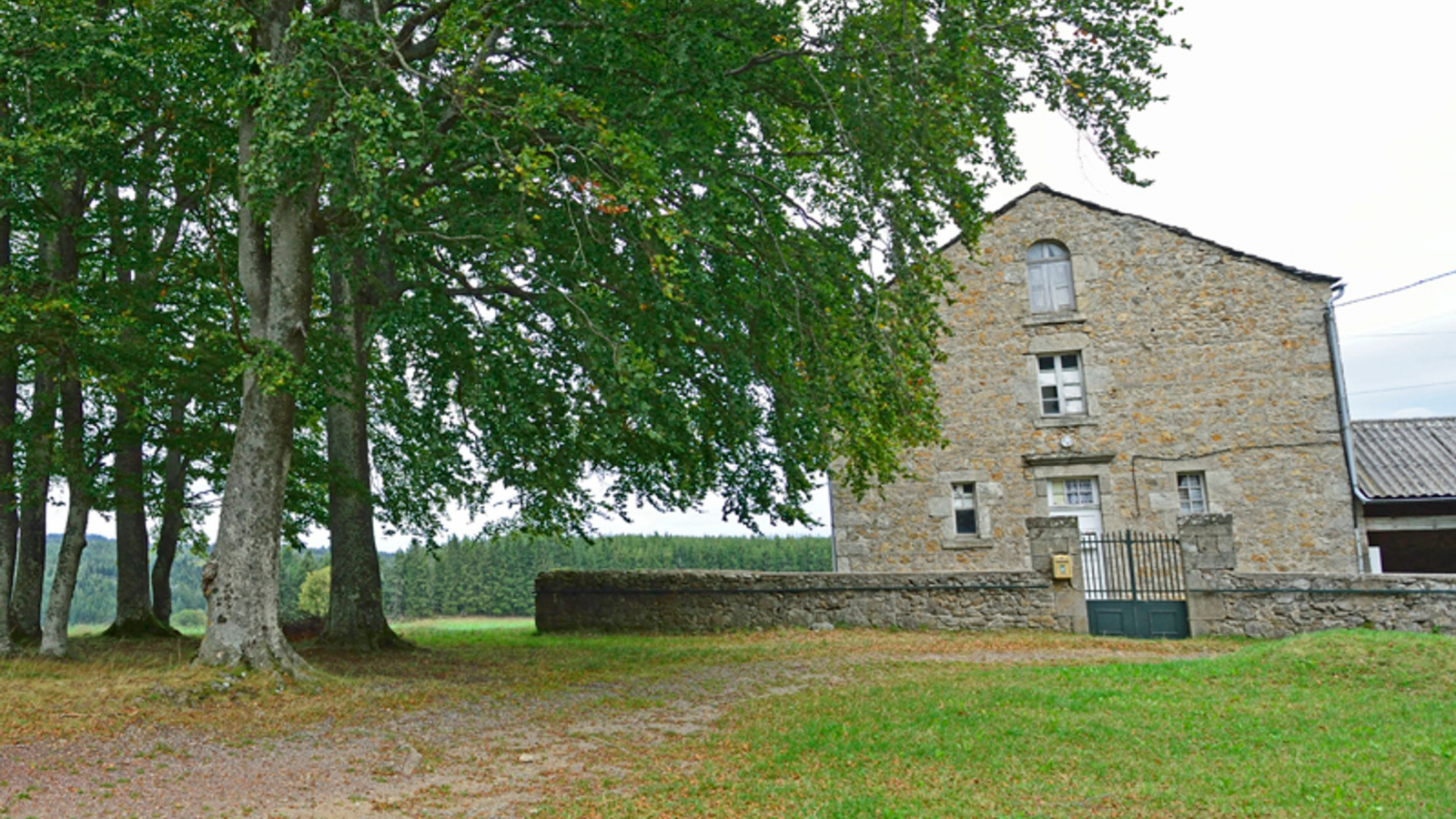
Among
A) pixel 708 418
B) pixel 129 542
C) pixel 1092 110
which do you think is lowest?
pixel 129 542

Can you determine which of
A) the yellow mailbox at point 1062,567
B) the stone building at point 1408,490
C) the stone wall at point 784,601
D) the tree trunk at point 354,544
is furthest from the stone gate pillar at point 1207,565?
the tree trunk at point 354,544

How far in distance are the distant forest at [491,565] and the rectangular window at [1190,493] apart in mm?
18015

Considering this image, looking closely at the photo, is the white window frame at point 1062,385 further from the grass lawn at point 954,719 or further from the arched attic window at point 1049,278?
the grass lawn at point 954,719

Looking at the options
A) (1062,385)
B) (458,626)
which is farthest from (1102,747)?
(458,626)

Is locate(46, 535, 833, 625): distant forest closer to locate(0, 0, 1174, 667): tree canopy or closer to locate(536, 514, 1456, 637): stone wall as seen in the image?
locate(536, 514, 1456, 637): stone wall

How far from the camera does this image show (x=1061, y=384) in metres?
19.6

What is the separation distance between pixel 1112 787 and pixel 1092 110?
7294 millimetres

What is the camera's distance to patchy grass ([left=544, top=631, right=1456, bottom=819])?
539 cm

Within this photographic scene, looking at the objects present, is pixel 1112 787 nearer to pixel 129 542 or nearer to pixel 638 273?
pixel 638 273

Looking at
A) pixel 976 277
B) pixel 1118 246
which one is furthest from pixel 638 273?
pixel 1118 246

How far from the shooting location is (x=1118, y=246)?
1969 centimetres

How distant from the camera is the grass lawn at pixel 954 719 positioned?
18.1 feet

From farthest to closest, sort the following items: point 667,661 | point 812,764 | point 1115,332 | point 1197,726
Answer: point 1115,332
point 667,661
point 1197,726
point 812,764

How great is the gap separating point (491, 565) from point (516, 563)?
5.26 feet
